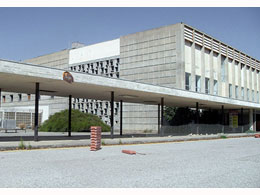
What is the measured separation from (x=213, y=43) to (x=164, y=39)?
8.69 metres

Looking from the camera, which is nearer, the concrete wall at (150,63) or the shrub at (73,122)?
the concrete wall at (150,63)

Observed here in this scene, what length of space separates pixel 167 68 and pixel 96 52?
527 inches

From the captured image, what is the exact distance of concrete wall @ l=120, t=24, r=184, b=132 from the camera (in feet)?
132

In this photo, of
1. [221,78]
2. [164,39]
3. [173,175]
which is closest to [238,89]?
[221,78]

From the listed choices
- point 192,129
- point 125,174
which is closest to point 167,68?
point 192,129

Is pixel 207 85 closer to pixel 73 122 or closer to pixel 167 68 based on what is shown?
pixel 167 68

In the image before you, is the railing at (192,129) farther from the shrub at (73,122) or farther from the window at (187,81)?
the shrub at (73,122)

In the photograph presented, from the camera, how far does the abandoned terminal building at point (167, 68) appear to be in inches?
1591

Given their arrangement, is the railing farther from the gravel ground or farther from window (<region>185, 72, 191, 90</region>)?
the gravel ground

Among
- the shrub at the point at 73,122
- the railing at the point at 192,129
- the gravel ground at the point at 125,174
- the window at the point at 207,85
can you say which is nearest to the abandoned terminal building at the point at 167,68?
the window at the point at 207,85

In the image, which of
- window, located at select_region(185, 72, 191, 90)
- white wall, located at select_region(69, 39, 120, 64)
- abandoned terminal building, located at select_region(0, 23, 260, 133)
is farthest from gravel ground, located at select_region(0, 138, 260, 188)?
white wall, located at select_region(69, 39, 120, 64)

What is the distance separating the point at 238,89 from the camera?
51406mm

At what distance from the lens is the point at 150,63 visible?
1689 inches

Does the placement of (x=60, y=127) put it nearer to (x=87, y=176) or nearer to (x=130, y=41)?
(x=130, y=41)
